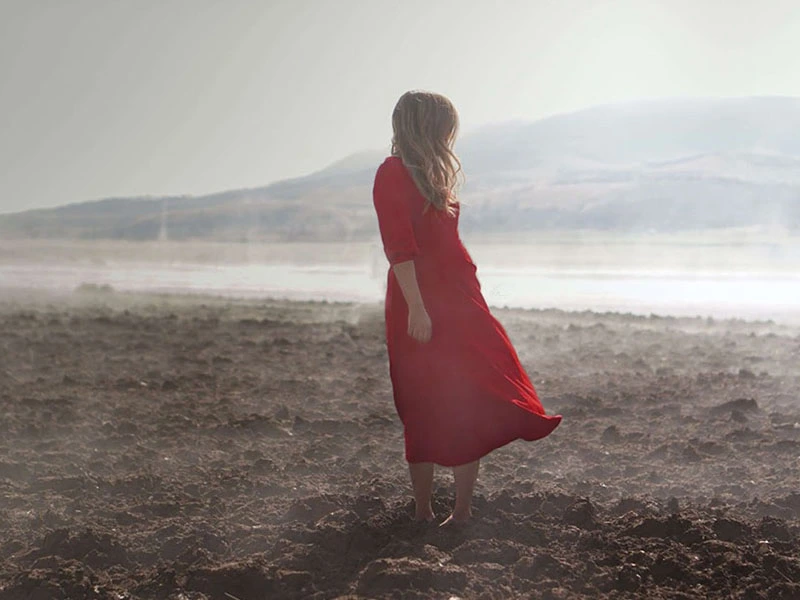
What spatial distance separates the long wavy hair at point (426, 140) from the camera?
3.98m

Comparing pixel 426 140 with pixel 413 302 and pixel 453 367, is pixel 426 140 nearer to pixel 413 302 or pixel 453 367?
pixel 413 302

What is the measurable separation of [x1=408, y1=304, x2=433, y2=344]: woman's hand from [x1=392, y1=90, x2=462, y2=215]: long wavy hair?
1.29 feet

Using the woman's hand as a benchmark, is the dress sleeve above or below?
above

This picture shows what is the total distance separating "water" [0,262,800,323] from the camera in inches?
554

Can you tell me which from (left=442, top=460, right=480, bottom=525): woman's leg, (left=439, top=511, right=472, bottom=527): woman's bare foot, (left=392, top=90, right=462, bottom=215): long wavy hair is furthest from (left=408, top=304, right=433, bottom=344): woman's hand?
(left=439, top=511, right=472, bottom=527): woman's bare foot

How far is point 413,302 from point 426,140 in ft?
2.03

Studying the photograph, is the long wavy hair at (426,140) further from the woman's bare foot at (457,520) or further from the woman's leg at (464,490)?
the woman's bare foot at (457,520)

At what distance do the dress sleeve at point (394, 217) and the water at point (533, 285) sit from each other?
798 cm

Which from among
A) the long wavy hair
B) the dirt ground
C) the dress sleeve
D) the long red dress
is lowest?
the dirt ground

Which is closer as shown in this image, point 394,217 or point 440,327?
point 394,217

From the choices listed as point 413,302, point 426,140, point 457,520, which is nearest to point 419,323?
point 413,302

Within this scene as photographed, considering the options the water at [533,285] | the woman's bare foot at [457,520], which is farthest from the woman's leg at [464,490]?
the water at [533,285]

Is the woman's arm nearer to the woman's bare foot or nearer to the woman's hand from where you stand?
the woman's hand

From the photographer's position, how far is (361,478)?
530cm
